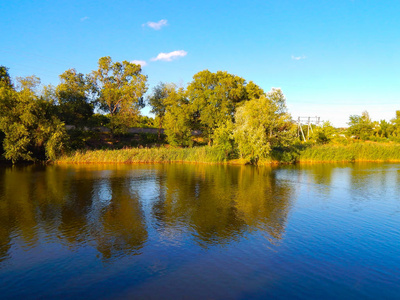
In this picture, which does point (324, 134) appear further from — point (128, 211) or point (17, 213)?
point (17, 213)

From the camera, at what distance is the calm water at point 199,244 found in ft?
26.9

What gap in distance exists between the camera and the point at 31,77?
43.9 meters

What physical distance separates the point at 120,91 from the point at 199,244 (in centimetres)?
4767

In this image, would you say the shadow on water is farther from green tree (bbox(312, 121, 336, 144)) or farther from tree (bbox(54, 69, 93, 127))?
green tree (bbox(312, 121, 336, 144))

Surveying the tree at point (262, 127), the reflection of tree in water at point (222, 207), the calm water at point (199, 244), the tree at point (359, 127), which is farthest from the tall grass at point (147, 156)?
the tree at point (359, 127)

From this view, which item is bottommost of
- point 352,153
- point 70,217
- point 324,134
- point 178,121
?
point 70,217

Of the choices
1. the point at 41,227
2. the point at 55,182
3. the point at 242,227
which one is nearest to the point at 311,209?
the point at 242,227

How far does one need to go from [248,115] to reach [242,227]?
93.6 ft

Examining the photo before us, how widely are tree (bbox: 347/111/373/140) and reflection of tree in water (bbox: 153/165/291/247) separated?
56.3 metres

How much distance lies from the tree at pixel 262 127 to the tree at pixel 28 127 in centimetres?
2493

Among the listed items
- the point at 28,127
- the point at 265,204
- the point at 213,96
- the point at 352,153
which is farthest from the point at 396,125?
the point at 28,127

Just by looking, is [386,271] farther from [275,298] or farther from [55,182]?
[55,182]

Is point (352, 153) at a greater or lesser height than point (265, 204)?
greater

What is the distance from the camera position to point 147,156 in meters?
42.7
